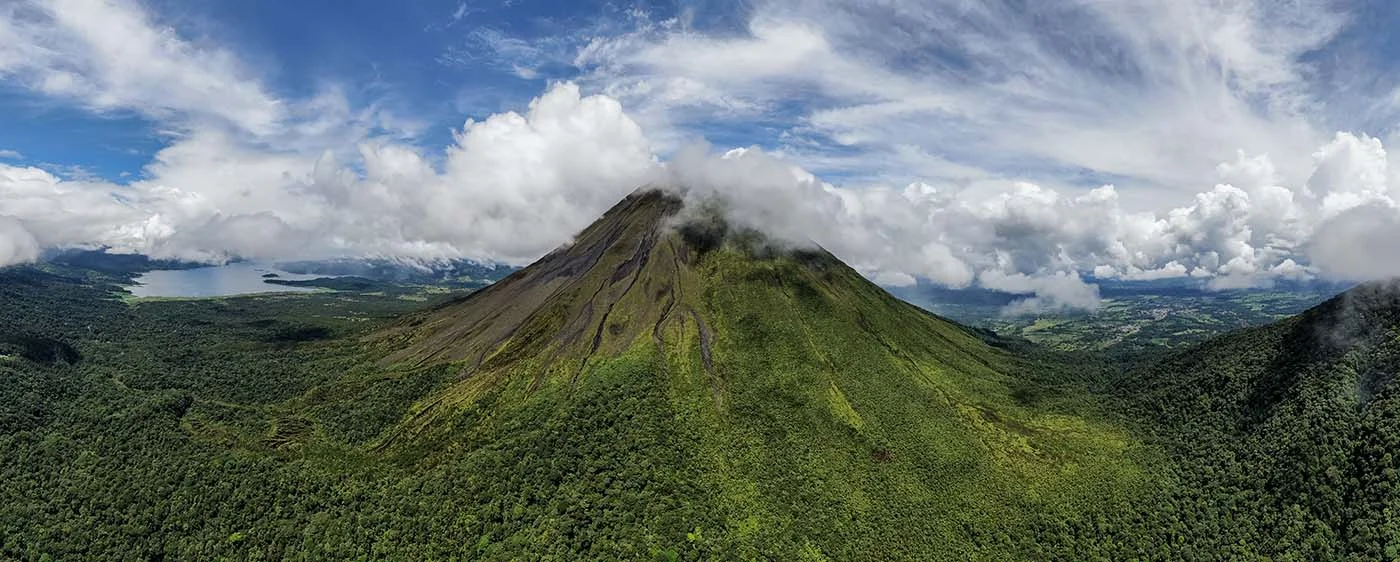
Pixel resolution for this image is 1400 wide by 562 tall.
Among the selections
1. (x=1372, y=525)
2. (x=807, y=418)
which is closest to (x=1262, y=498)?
(x=1372, y=525)

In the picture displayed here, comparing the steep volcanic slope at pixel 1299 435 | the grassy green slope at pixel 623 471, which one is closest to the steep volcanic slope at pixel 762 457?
the grassy green slope at pixel 623 471

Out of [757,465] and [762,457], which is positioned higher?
[762,457]

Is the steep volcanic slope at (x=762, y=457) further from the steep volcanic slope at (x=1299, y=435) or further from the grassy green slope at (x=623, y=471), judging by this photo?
the steep volcanic slope at (x=1299, y=435)

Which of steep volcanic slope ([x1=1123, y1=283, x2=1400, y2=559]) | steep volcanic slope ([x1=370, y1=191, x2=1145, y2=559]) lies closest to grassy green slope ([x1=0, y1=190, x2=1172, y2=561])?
steep volcanic slope ([x1=370, y1=191, x2=1145, y2=559])

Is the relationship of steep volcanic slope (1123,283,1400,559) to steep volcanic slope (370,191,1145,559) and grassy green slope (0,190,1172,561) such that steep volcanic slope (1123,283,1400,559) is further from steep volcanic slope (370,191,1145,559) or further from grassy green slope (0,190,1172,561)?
steep volcanic slope (370,191,1145,559)

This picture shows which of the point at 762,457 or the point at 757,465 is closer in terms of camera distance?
the point at 757,465

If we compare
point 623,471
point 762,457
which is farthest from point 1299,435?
point 623,471

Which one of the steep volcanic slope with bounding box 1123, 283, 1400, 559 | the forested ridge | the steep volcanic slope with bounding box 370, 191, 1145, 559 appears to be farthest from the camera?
the steep volcanic slope with bounding box 370, 191, 1145, 559

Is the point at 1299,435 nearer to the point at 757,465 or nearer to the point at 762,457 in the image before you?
the point at 762,457

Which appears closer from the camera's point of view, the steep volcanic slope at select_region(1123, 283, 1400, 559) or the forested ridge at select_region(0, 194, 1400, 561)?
the steep volcanic slope at select_region(1123, 283, 1400, 559)
